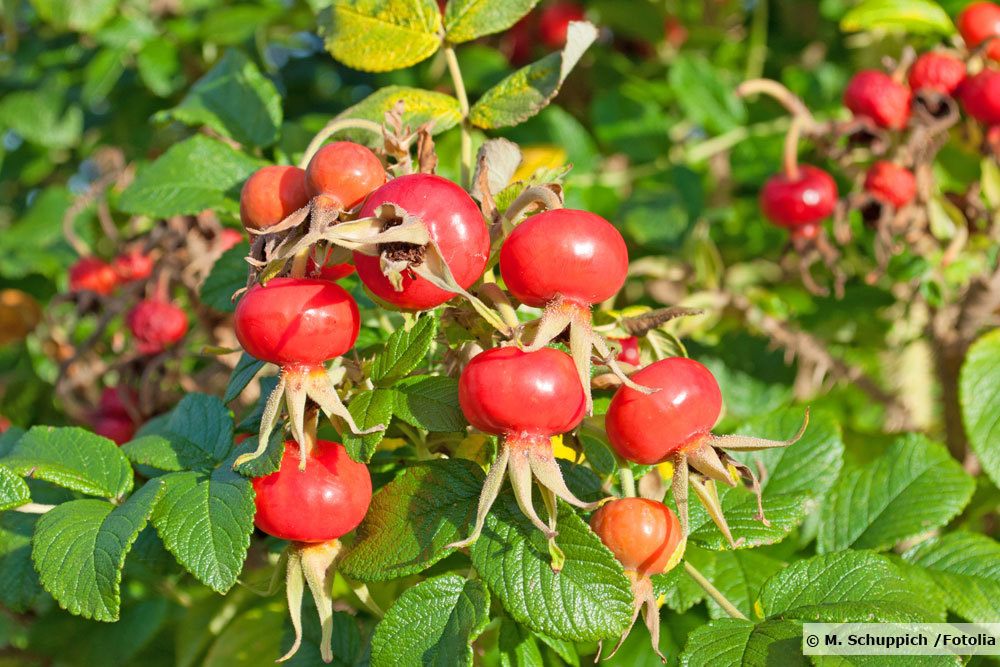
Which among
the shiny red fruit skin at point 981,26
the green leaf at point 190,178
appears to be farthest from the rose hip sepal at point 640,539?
the shiny red fruit skin at point 981,26

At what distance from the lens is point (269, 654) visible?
1.50 meters

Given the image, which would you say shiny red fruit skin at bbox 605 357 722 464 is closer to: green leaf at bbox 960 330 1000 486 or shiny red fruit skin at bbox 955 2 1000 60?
green leaf at bbox 960 330 1000 486

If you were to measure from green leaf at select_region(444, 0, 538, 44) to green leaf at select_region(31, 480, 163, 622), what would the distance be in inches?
33.4

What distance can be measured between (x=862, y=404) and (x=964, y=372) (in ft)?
3.93

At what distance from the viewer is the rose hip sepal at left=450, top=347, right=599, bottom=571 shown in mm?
987

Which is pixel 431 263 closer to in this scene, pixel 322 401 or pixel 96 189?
pixel 322 401

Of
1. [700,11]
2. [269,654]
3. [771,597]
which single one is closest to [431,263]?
[771,597]

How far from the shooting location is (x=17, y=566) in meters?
1.35

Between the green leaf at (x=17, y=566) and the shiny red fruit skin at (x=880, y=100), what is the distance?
5.67 ft

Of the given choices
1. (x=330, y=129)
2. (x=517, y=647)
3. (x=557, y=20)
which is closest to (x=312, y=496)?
(x=517, y=647)

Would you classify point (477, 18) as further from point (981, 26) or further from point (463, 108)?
point (981, 26)

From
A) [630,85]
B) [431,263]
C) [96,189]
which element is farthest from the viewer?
[630,85]

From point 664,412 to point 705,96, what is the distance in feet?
5.67

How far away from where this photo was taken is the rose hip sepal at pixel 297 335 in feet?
3.35
